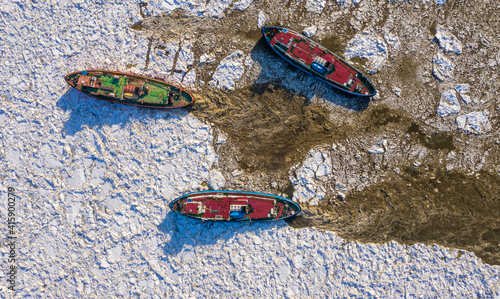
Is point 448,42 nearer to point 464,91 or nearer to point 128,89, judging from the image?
point 464,91

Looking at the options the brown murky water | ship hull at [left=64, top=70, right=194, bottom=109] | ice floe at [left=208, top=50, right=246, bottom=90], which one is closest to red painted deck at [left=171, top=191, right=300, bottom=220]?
the brown murky water

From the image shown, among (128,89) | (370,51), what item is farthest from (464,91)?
(128,89)

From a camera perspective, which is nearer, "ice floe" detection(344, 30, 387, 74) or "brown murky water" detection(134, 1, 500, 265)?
"brown murky water" detection(134, 1, 500, 265)

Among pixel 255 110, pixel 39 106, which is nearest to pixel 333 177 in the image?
pixel 255 110

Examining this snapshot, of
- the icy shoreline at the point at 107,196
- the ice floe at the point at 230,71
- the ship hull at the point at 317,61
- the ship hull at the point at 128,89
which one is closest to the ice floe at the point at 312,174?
the icy shoreline at the point at 107,196

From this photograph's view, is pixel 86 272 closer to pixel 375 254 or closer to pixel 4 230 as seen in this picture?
pixel 4 230

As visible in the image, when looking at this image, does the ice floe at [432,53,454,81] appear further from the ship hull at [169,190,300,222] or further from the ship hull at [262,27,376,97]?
the ship hull at [169,190,300,222]
